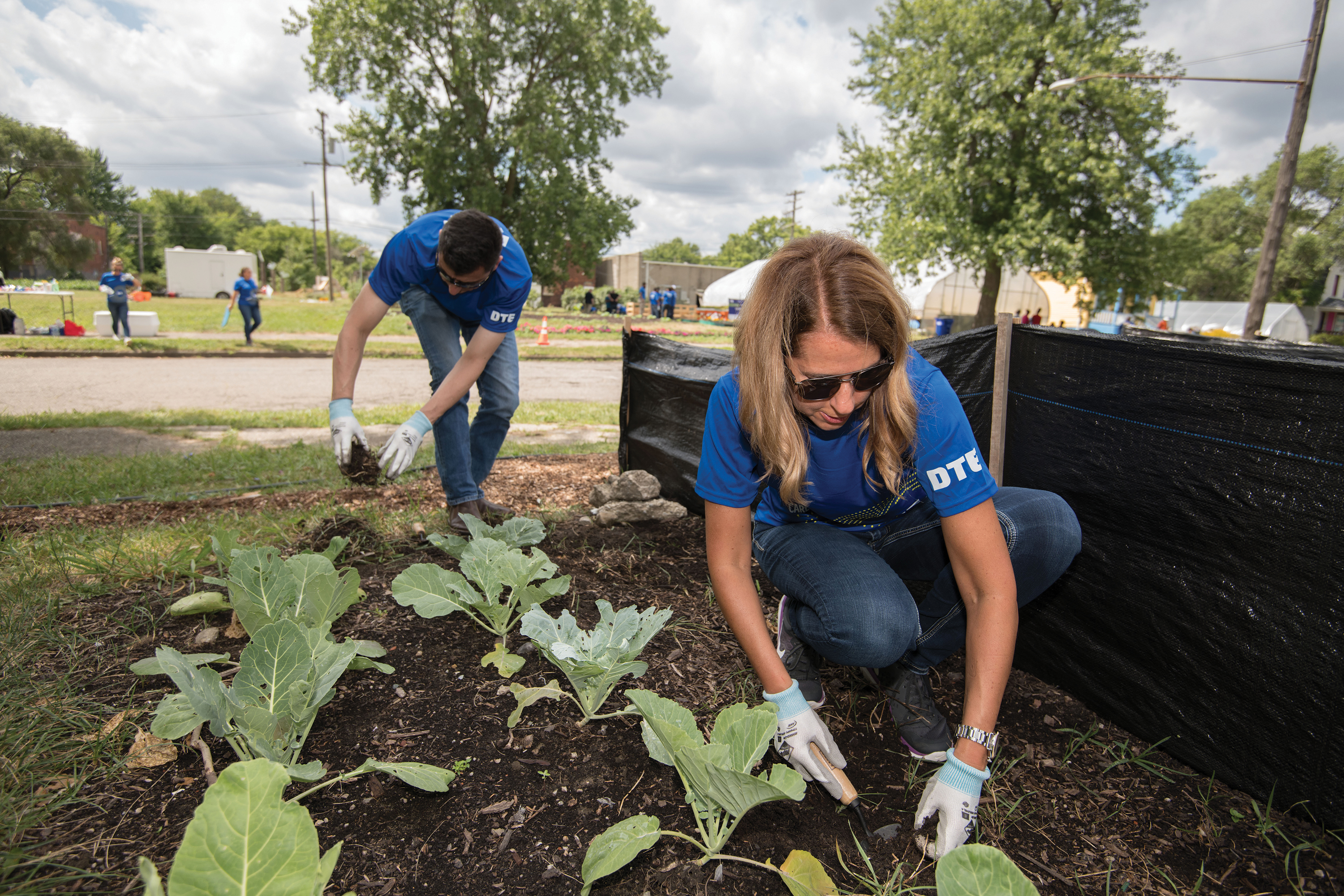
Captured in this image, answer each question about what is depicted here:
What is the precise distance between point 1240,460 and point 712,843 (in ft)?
4.55

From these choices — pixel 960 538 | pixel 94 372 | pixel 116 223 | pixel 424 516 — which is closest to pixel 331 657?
pixel 960 538

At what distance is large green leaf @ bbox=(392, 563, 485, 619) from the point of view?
5.76ft

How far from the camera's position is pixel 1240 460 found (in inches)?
57.2

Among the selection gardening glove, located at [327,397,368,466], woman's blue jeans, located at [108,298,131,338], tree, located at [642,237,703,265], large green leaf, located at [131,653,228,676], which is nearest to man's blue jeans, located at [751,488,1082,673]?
large green leaf, located at [131,653,228,676]

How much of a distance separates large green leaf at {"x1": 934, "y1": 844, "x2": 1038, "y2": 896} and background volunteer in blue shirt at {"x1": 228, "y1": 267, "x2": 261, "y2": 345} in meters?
14.0

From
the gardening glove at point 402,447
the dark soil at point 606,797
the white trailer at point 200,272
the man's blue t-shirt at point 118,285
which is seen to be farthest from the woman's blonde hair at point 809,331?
the white trailer at point 200,272

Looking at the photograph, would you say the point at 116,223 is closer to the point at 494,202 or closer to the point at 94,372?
the point at 494,202

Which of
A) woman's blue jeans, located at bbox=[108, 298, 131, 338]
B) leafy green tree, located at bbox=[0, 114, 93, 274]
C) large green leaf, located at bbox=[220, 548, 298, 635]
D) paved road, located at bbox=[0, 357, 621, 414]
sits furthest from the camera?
leafy green tree, located at bbox=[0, 114, 93, 274]

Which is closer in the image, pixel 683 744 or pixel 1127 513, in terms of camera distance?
pixel 683 744

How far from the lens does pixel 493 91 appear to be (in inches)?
872

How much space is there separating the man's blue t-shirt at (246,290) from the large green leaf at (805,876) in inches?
546

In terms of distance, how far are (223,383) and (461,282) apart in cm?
741

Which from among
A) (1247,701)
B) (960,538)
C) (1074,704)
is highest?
(960,538)

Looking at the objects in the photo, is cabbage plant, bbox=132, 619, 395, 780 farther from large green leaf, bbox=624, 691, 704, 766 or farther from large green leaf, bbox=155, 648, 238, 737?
large green leaf, bbox=624, 691, 704, 766
